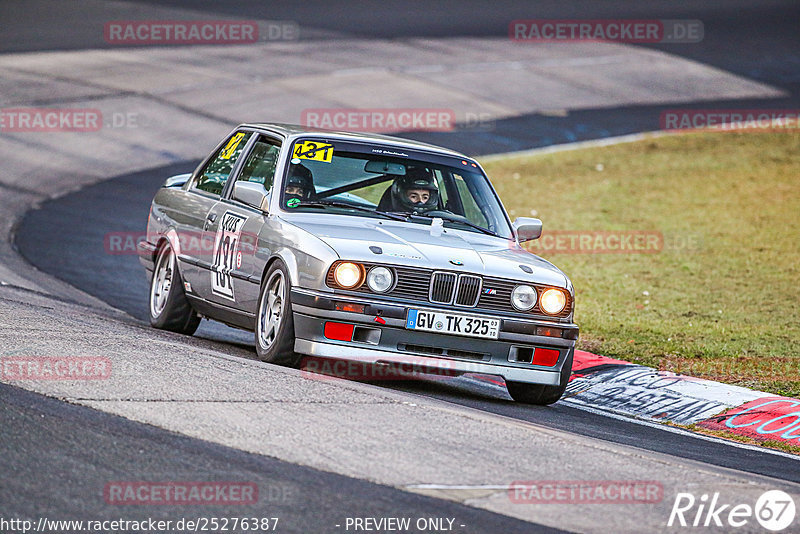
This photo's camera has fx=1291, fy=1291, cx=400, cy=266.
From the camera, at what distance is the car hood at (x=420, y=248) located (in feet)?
26.0

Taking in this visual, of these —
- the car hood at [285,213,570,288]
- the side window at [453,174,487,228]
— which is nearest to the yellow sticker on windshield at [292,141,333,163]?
the car hood at [285,213,570,288]

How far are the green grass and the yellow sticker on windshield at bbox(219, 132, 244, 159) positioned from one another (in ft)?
11.1

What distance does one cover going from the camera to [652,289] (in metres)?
13.7

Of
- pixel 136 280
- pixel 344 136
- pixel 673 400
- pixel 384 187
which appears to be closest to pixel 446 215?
pixel 384 187

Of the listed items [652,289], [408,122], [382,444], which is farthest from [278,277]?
[408,122]

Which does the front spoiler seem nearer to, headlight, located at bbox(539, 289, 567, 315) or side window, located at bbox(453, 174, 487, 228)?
headlight, located at bbox(539, 289, 567, 315)

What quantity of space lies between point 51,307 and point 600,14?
3068 centimetres

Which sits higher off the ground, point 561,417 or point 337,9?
point 337,9

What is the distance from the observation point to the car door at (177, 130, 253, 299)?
30.9ft

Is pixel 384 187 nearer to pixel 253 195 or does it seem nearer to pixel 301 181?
pixel 301 181

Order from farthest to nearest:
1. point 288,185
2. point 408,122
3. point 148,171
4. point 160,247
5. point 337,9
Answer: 1. point 337,9
2. point 408,122
3. point 148,171
4. point 160,247
5. point 288,185

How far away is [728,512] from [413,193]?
165 inches

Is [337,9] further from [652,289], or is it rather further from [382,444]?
[382,444]

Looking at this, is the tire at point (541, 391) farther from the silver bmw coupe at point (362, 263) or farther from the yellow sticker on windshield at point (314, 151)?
the yellow sticker on windshield at point (314, 151)
